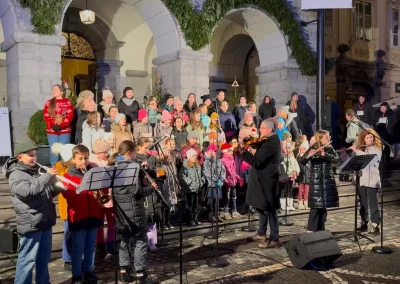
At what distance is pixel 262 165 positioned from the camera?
24.5 feet

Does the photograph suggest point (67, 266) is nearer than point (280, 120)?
Yes

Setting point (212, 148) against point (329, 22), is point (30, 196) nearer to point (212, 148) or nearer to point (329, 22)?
point (212, 148)

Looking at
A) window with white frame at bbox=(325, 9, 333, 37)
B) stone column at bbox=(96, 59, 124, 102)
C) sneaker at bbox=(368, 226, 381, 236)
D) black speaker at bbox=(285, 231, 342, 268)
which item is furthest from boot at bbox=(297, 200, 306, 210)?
window with white frame at bbox=(325, 9, 333, 37)

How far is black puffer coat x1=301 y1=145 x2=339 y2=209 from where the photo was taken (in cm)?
778

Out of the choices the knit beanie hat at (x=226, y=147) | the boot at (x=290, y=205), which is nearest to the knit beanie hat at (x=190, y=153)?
the knit beanie hat at (x=226, y=147)

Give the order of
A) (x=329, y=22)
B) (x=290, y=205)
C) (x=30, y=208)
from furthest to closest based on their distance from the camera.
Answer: (x=329, y=22) → (x=290, y=205) → (x=30, y=208)

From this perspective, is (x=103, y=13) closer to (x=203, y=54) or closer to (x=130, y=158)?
(x=203, y=54)

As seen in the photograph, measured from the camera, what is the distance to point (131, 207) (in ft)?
19.3

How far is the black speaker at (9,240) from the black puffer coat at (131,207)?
46.2 inches

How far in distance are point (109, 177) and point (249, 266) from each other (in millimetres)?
2676

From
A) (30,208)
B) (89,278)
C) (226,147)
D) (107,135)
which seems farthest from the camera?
(226,147)

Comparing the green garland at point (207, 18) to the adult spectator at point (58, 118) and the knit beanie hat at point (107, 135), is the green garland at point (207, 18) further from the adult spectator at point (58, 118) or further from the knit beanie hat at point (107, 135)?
the knit beanie hat at point (107, 135)

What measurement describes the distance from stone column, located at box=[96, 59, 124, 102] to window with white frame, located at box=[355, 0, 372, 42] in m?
10.9

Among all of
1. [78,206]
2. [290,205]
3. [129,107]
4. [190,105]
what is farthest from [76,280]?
[190,105]
